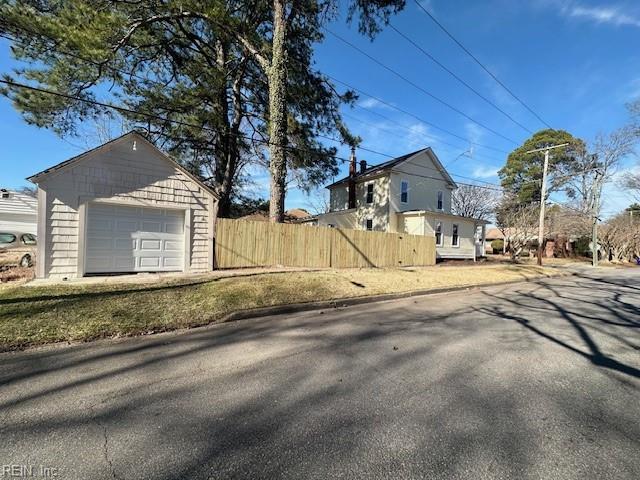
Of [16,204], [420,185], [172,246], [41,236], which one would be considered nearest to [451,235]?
[420,185]

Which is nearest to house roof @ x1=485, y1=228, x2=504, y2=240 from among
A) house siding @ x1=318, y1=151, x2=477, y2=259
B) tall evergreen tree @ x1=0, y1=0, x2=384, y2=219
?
house siding @ x1=318, y1=151, x2=477, y2=259

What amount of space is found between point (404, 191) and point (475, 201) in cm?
1673

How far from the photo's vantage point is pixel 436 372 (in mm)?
4066

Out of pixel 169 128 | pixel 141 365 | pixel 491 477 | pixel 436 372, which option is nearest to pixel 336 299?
pixel 436 372

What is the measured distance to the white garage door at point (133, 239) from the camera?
385 inches

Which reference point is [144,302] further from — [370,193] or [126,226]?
[370,193]

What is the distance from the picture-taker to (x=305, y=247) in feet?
46.6

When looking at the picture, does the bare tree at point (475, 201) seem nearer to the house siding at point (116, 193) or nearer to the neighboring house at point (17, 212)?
the house siding at point (116, 193)

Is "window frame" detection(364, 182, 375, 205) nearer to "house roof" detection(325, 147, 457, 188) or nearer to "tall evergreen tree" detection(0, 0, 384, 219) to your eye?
"house roof" detection(325, 147, 457, 188)

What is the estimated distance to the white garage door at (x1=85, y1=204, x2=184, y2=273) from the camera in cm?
979

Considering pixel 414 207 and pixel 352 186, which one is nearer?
pixel 414 207

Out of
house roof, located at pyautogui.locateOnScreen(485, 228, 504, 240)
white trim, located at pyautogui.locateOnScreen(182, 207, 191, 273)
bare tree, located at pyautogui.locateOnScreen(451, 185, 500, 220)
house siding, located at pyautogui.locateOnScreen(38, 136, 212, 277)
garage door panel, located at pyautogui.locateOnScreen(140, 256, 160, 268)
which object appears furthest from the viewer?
house roof, located at pyautogui.locateOnScreen(485, 228, 504, 240)

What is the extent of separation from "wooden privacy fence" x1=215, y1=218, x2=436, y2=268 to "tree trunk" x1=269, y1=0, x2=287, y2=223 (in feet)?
3.60

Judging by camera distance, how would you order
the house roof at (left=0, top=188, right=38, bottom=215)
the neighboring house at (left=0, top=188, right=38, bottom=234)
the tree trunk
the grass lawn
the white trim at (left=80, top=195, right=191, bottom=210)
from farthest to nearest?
the house roof at (left=0, top=188, right=38, bottom=215), the neighboring house at (left=0, top=188, right=38, bottom=234), the tree trunk, the white trim at (left=80, top=195, right=191, bottom=210), the grass lawn
